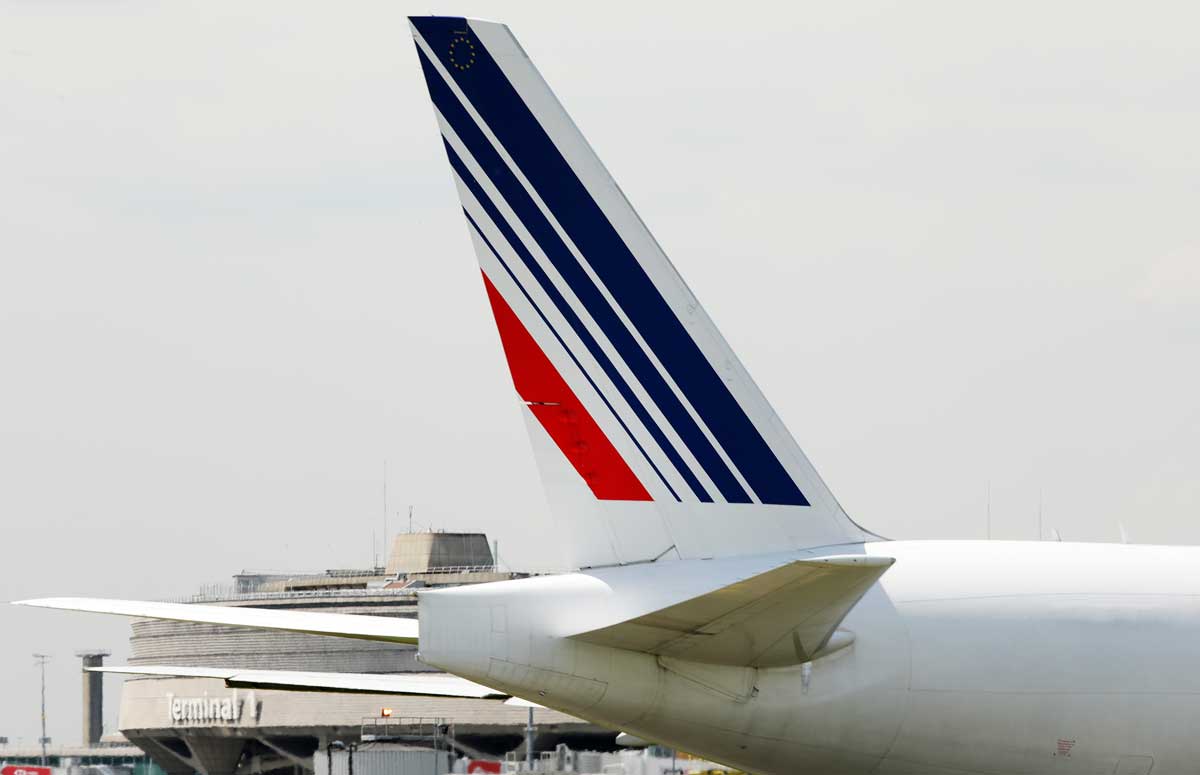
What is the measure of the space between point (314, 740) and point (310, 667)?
4.44 metres

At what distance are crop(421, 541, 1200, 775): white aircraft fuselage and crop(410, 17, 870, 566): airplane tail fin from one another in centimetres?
63

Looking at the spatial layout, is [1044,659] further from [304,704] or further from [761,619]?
[304,704]

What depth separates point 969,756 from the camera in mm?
19672

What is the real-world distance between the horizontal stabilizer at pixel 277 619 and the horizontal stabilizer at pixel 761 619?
99.6 inches

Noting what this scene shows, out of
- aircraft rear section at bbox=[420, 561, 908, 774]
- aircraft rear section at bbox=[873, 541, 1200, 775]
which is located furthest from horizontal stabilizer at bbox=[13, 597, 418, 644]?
aircraft rear section at bbox=[873, 541, 1200, 775]

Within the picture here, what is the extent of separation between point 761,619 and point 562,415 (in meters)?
3.29

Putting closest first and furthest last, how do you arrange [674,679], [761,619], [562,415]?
1. [761,619]
2. [674,679]
3. [562,415]

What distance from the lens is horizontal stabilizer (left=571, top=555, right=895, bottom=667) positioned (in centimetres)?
1531

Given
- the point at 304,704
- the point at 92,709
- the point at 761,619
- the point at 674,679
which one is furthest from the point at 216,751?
the point at 761,619

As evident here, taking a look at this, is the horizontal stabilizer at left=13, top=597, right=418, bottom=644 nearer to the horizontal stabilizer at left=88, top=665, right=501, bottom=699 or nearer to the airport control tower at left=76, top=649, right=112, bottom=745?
the horizontal stabilizer at left=88, top=665, right=501, bottom=699

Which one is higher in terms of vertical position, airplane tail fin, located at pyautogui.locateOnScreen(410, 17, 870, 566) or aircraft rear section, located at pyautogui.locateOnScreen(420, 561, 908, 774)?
airplane tail fin, located at pyautogui.locateOnScreen(410, 17, 870, 566)

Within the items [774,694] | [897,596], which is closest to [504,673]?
[774,694]

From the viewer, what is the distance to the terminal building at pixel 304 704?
101 m

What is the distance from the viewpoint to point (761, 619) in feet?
54.8
